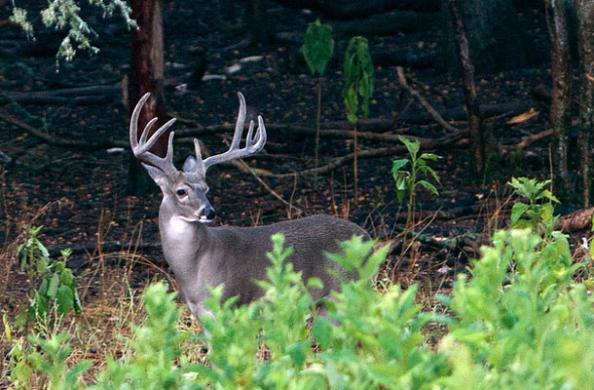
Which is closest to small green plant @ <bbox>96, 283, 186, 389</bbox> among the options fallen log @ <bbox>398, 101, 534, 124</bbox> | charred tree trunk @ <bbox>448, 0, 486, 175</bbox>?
charred tree trunk @ <bbox>448, 0, 486, 175</bbox>

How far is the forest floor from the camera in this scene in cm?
899

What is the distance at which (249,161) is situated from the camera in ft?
39.8

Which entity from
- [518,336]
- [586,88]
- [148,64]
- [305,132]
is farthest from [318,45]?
[518,336]

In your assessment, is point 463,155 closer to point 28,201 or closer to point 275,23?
point 28,201

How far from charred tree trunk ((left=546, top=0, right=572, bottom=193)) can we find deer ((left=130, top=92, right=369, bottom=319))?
2.86 metres

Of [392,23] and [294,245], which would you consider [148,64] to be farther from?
[392,23]

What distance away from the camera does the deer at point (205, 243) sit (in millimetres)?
7148

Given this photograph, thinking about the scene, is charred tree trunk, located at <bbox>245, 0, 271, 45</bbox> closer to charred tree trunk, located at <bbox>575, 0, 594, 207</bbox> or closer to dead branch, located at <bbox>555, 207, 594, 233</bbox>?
charred tree trunk, located at <bbox>575, 0, 594, 207</bbox>

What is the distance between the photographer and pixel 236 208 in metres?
10.9

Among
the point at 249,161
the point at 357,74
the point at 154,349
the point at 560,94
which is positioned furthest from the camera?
the point at 249,161

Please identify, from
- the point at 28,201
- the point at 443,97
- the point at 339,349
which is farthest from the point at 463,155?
the point at 339,349

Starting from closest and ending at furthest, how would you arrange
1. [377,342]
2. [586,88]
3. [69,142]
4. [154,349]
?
[377,342] < [154,349] < [586,88] < [69,142]

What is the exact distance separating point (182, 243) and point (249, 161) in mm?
4942

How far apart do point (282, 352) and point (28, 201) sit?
807 centimetres
